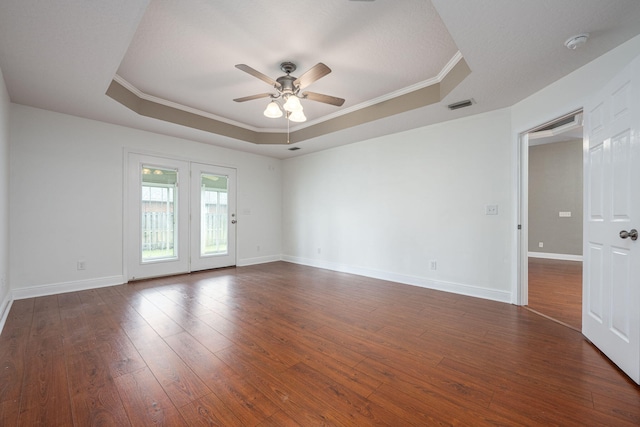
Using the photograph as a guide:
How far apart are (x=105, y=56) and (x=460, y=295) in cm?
487

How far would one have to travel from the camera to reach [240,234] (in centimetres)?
566

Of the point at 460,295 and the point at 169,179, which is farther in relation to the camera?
the point at 169,179

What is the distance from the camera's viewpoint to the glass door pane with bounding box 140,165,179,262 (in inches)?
173

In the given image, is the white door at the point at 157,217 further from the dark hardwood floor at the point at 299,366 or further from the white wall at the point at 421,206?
the white wall at the point at 421,206

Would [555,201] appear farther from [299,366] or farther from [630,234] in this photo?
[299,366]

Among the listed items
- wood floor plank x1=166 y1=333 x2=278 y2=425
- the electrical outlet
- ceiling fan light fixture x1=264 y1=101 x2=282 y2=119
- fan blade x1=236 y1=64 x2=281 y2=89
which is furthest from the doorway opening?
wood floor plank x1=166 y1=333 x2=278 y2=425

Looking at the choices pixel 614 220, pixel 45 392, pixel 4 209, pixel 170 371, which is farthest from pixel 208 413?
pixel 4 209

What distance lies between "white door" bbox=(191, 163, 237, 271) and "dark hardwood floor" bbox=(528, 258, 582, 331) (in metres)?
5.18

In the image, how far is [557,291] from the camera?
→ 374cm

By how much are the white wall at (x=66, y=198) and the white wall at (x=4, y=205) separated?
247 mm

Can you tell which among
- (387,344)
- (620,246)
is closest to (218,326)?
(387,344)

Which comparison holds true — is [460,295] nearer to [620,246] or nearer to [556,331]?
[556,331]

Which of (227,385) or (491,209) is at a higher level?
(491,209)

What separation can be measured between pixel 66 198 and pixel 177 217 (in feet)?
4.87
